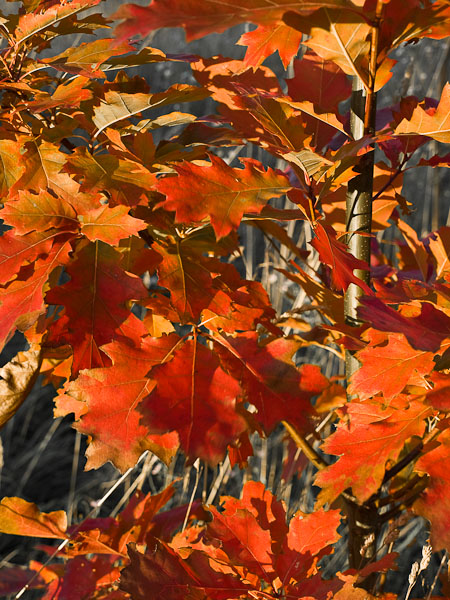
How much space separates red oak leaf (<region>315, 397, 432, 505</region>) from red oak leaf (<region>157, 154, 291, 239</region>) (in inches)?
8.1

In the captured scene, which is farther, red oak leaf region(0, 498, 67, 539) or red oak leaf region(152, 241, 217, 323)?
red oak leaf region(0, 498, 67, 539)

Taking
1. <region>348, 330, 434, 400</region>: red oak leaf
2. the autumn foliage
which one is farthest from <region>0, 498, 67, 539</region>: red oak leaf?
<region>348, 330, 434, 400</region>: red oak leaf

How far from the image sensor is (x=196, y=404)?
19.1 inches

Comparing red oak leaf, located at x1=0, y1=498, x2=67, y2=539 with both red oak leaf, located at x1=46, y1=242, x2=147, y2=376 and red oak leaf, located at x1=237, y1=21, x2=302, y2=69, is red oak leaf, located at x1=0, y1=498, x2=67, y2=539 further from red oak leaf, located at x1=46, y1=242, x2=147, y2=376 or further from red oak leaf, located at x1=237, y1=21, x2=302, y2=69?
red oak leaf, located at x1=237, y1=21, x2=302, y2=69

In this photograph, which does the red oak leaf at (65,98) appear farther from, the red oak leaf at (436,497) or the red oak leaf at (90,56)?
the red oak leaf at (436,497)

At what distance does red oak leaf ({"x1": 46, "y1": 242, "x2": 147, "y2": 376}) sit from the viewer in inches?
19.8

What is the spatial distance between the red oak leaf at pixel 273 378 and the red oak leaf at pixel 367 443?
5 cm

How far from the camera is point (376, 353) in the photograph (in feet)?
1.60

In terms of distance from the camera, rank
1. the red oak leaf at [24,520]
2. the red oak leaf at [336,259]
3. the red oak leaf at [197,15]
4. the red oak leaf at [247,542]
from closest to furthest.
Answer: the red oak leaf at [197,15] → the red oak leaf at [336,259] → the red oak leaf at [247,542] → the red oak leaf at [24,520]

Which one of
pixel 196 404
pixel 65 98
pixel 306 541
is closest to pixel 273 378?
pixel 196 404

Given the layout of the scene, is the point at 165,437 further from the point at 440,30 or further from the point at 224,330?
the point at 440,30

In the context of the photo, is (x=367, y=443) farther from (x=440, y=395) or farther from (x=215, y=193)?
(x=215, y=193)

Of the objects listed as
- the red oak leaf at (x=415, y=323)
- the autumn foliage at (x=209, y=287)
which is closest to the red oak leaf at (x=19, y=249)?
the autumn foliage at (x=209, y=287)

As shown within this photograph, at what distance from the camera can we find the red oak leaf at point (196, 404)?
1.53 ft
